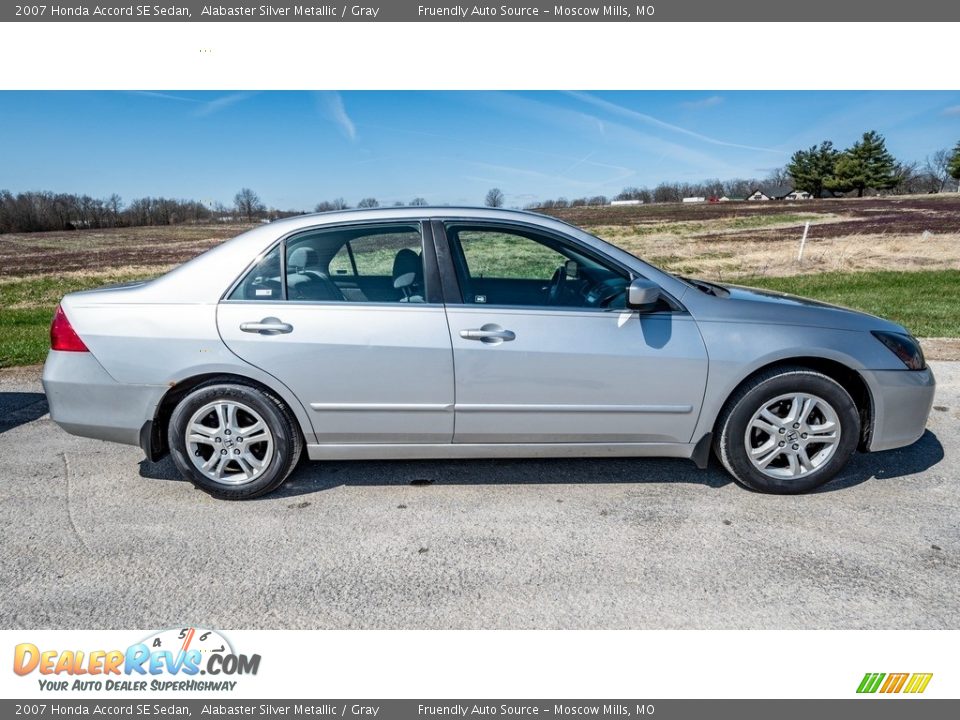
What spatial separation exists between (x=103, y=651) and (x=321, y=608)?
81 centimetres

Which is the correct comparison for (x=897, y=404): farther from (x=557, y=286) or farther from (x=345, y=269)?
(x=345, y=269)

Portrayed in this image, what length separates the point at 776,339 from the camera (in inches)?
134

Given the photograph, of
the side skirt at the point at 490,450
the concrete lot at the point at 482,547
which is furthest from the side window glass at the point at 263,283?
the concrete lot at the point at 482,547

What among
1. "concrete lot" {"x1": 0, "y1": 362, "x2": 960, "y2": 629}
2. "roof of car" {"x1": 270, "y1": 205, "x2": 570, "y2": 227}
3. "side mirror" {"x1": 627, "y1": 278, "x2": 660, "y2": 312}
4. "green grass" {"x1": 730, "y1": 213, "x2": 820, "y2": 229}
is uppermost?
"green grass" {"x1": 730, "y1": 213, "x2": 820, "y2": 229}

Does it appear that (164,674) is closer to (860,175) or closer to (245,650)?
(245,650)

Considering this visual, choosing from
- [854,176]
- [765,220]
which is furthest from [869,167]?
[765,220]

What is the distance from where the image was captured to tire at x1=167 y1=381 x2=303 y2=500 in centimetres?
344

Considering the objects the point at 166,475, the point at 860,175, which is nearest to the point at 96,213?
the point at 166,475

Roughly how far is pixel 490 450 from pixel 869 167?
10432 centimetres

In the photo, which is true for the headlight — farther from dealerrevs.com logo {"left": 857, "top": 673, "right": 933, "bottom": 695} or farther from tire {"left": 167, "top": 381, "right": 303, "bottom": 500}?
tire {"left": 167, "top": 381, "right": 303, "bottom": 500}

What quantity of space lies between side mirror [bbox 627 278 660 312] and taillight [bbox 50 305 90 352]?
9.73 feet

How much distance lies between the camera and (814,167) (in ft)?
309

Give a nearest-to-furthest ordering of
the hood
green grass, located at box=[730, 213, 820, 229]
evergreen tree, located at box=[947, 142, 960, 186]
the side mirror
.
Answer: the side mirror
the hood
green grass, located at box=[730, 213, 820, 229]
evergreen tree, located at box=[947, 142, 960, 186]

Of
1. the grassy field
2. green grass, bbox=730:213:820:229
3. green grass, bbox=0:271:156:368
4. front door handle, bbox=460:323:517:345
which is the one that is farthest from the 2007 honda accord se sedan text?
green grass, bbox=730:213:820:229
